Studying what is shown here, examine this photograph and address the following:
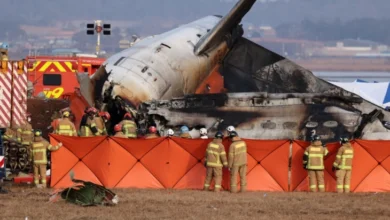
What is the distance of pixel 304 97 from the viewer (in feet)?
101

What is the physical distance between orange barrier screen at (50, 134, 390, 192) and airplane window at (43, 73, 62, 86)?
21819mm

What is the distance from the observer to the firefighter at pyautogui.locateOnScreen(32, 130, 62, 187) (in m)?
26.7

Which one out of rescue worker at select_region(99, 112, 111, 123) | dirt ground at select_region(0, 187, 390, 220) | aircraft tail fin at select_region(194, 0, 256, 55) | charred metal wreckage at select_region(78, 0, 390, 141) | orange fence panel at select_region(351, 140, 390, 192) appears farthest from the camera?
aircraft tail fin at select_region(194, 0, 256, 55)

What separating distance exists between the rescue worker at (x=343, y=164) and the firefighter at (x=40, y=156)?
7825 mm

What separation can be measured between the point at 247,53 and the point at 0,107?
35.1 ft

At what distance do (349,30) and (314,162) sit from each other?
352ft

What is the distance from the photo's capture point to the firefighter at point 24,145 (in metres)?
30.7

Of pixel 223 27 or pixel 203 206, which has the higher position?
pixel 223 27

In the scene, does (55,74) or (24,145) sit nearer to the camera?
(24,145)

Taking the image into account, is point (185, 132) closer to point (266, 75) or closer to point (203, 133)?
point (203, 133)

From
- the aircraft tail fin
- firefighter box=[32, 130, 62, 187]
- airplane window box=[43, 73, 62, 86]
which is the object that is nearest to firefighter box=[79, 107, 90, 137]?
firefighter box=[32, 130, 62, 187]

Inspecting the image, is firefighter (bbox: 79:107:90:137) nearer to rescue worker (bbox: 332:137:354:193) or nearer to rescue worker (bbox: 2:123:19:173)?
rescue worker (bbox: 2:123:19:173)

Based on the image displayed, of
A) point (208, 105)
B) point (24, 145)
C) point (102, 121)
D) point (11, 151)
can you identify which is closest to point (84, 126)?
point (102, 121)

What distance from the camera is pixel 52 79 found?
48.7 m
